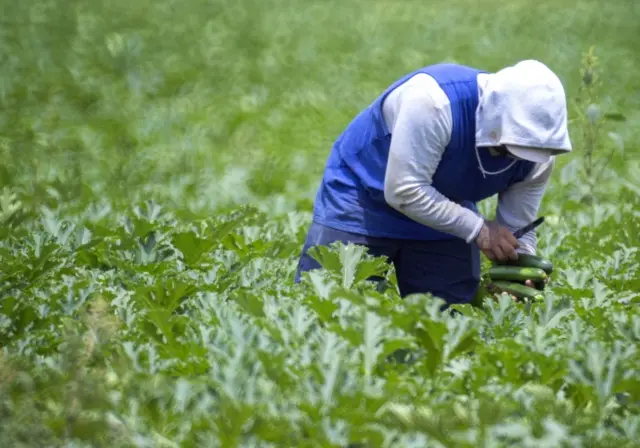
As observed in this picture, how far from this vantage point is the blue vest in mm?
5012

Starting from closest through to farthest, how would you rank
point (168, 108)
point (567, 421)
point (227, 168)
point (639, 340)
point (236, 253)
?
point (567, 421) < point (639, 340) < point (236, 253) < point (227, 168) < point (168, 108)

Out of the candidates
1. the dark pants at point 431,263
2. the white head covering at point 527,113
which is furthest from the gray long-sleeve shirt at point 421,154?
the dark pants at point 431,263

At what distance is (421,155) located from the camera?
4945 mm

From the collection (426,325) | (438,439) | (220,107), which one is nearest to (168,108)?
(220,107)

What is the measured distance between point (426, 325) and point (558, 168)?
6402 millimetres

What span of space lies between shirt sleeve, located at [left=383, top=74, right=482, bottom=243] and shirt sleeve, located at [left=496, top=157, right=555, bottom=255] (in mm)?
422

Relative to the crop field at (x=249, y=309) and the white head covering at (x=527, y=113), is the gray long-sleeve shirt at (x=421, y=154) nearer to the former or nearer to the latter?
the white head covering at (x=527, y=113)

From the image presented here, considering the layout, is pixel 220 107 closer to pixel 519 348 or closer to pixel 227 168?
pixel 227 168

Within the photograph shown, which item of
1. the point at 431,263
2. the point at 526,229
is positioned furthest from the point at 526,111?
the point at 431,263

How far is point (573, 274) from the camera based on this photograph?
210 inches

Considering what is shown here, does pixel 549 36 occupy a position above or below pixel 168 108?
above

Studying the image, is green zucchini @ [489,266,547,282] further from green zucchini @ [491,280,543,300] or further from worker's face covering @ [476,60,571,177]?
worker's face covering @ [476,60,571,177]

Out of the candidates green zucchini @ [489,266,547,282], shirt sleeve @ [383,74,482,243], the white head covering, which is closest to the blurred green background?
shirt sleeve @ [383,74,482,243]

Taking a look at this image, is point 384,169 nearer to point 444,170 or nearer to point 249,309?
point 444,170
